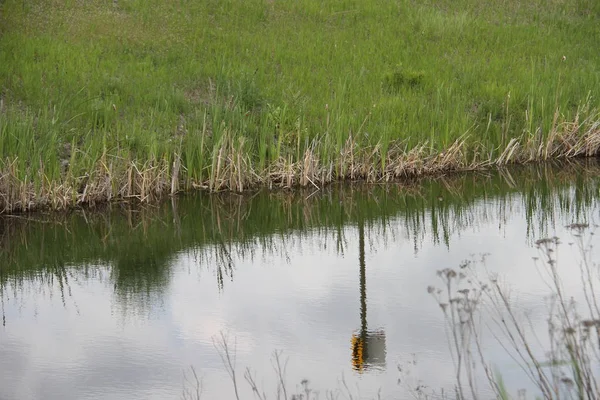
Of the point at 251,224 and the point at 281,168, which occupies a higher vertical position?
the point at 281,168

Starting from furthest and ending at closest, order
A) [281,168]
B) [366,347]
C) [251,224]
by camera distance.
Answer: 1. [281,168]
2. [251,224]
3. [366,347]

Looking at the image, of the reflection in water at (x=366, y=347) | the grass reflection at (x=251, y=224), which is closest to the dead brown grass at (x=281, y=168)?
the grass reflection at (x=251, y=224)

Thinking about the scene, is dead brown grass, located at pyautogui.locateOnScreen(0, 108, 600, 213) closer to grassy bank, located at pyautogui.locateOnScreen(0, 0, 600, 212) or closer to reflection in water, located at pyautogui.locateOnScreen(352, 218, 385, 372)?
grassy bank, located at pyautogui.locateOnScreen(0, 0, 600, 212)

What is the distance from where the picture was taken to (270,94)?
43.5 feet

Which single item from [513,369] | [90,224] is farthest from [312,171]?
[513,369]

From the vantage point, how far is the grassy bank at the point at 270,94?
11.2 m

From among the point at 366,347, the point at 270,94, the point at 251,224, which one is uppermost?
the point at 270,94

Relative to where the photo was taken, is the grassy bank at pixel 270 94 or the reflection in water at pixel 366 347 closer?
the reflection in water at pixel 366 347

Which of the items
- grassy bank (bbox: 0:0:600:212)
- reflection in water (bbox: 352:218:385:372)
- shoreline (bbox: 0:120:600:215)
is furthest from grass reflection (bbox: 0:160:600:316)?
reflection in water (bbox: 352:218:385:372)

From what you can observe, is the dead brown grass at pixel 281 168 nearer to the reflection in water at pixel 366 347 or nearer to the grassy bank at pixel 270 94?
the grassy bank at pixel 270 94

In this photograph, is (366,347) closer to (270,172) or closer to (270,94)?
(270,172)

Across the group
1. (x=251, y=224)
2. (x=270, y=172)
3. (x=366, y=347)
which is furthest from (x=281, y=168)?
(x=366, y=347)

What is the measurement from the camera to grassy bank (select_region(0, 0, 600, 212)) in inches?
442

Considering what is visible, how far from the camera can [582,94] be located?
45.3ft
